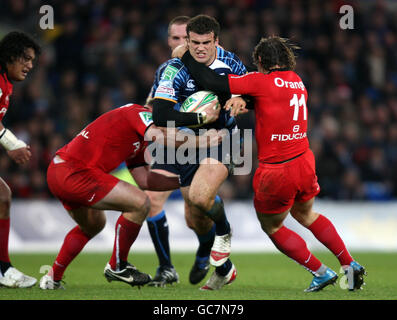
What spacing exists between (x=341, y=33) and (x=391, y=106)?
2085 mm

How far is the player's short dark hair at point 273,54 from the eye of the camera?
575 centimetres

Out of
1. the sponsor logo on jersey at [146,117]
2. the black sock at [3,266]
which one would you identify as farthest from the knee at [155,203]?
the black sock at [3,266]

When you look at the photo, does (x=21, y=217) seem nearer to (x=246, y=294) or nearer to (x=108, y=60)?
(x=108, y=60)

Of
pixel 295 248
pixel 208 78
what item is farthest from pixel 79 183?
pixel 295 248

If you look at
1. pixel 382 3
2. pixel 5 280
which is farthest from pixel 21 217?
pixel 382 3

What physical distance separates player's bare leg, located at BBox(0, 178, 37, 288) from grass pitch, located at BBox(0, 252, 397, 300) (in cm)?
13

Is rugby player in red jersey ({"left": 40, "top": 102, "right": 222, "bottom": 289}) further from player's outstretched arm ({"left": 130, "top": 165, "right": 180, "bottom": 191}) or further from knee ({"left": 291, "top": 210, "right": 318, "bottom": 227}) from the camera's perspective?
knee ({"left": 291, "top": 210, "right": 318, "bottom": 227})

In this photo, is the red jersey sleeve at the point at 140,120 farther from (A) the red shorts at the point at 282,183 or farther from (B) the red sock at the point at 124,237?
(A) the red shorts at the point at 282,183

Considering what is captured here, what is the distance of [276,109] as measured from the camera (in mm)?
5656

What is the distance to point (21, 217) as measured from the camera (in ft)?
38.6

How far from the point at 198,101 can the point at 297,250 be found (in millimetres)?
1569

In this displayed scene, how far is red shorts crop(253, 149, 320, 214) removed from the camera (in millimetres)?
5641

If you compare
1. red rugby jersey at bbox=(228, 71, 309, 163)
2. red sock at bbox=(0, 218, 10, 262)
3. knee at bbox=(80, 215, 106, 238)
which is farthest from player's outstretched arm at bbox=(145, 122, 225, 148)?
red sock at bbox=(0, 218, 10, 262)

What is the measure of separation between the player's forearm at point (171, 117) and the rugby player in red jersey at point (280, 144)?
299mm
